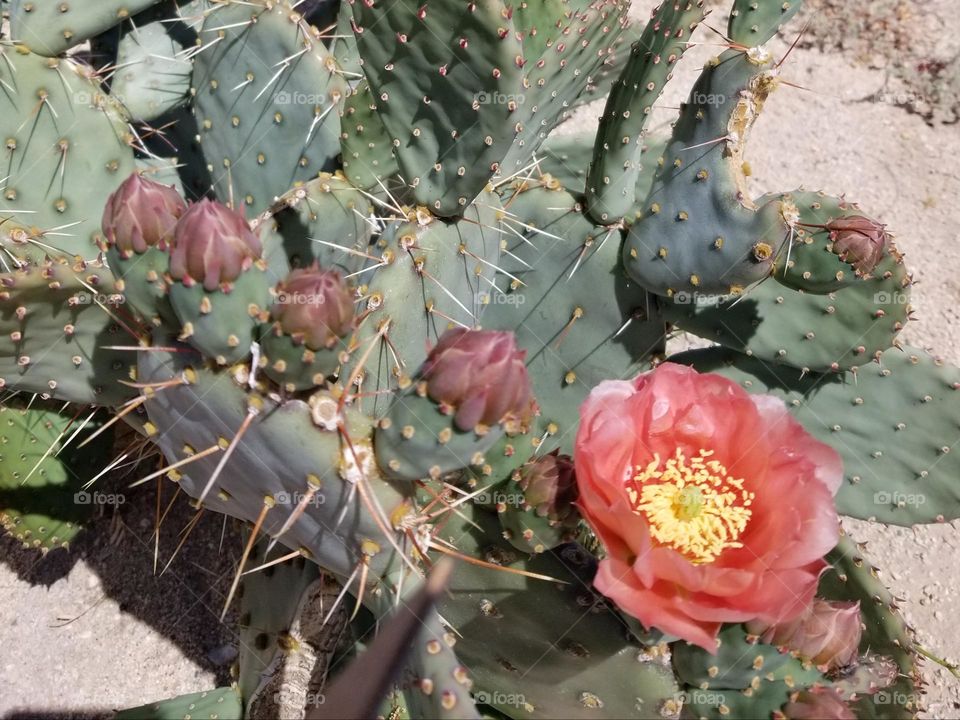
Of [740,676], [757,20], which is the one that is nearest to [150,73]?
[757,20]

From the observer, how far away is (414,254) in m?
1.33

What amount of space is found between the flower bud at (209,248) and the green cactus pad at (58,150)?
759 mm

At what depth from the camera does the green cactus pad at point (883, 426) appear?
1631 millimetres

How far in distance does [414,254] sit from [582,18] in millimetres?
587

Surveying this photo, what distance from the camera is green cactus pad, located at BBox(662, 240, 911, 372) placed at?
1.49 meters

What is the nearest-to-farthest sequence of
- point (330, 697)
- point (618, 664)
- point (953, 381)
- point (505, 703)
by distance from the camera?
1. point (330, 697)
2. point (618, 664)
3. point (505, 703)
4. point (953, 381)

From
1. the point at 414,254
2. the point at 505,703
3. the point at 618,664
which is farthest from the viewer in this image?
the point at 505,703

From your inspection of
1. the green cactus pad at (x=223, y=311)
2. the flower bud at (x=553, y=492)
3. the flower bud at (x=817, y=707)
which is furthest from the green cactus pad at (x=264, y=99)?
the flower bud at (x=817, y=707)

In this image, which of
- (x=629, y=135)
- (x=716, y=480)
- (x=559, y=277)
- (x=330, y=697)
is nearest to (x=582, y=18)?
(x=629, y=135)

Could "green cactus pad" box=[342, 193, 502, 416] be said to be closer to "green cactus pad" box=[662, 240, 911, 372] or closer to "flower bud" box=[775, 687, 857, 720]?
"green cactus pad" box=[662, 240, 911, 372]

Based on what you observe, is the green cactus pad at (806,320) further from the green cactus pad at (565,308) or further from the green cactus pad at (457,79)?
the green cactus pad at (457,79)

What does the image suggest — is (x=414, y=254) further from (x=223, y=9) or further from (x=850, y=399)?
(x=850, y=399)

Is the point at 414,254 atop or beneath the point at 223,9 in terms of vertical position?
beneath

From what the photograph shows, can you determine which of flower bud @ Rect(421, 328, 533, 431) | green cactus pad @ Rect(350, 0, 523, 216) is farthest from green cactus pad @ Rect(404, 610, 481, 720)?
green cactus pad @ Rect(350, 0, 523, 216)
